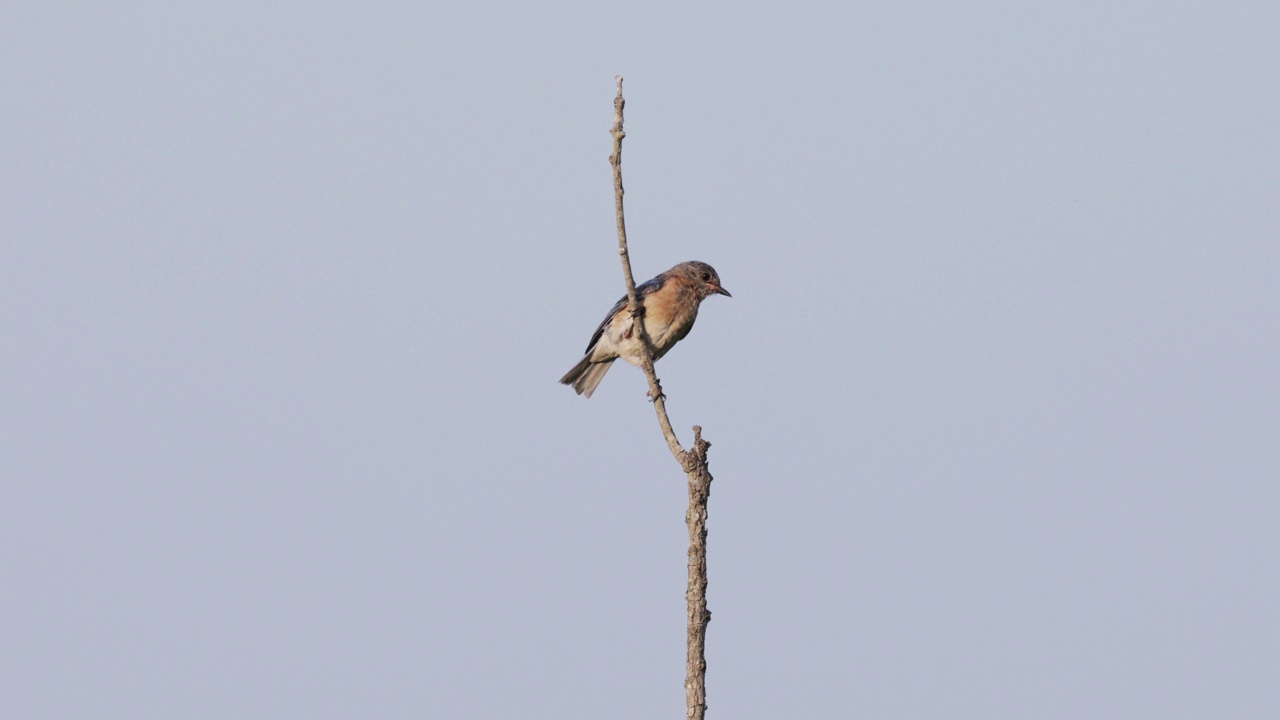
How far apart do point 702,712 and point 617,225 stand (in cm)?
206

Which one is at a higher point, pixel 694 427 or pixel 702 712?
pixel 694 427

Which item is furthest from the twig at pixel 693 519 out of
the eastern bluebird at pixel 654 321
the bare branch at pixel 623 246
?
the eastern bluebird at pixel 654 321

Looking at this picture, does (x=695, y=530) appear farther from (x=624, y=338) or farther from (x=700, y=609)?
(x=624, y=338)

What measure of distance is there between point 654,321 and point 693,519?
12.7 ft

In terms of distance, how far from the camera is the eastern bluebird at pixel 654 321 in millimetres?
9148

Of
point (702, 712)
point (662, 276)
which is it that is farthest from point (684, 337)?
point (702, 712)

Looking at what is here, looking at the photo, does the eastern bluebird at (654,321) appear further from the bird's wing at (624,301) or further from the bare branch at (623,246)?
the bare branch at (623,246)

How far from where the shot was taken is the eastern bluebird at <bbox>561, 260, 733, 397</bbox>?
30.0 ft

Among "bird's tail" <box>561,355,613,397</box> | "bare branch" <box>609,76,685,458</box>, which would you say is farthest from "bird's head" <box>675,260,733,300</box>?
"bare branch" <box>609,76,685,458</box>

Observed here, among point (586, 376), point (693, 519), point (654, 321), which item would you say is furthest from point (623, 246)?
point (586, 376)

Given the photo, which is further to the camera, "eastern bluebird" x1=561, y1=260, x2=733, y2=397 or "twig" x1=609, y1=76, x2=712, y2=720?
"eastern bluebird" x1=561, y1=260, x2=733, y2=397

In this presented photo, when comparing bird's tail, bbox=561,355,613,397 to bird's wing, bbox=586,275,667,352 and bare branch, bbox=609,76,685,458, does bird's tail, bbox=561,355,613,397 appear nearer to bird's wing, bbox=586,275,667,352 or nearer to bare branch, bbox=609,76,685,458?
bird's wing, bbox=586,275,667,352

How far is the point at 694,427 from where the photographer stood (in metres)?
5.64

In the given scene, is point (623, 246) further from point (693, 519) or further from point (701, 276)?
point (701, 276)
